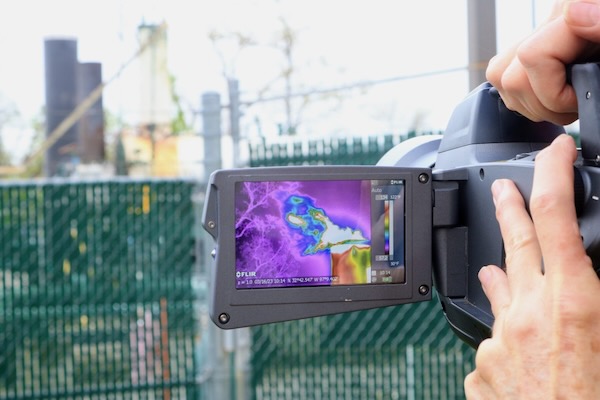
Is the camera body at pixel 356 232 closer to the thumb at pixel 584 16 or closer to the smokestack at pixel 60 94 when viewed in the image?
the thumb at pixel 584 16

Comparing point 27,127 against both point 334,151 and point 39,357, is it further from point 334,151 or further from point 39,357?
point 334,151

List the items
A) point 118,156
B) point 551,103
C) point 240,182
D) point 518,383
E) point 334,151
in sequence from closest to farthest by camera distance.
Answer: point 518,383
point 551,103
point 240,182
point 334,151
point 118,156

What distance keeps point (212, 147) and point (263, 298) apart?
96.9 inches

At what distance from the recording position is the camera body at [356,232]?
1181 mm

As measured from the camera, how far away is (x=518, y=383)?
823mm

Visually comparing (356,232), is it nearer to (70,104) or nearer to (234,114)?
(234,114)

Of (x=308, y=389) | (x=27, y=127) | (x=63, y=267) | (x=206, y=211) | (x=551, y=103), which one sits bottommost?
(x=308, y=389)

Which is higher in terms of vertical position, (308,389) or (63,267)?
(63,267)

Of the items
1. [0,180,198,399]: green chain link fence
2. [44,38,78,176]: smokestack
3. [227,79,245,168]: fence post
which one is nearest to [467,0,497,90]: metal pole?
[227,79,245,168]: fence post

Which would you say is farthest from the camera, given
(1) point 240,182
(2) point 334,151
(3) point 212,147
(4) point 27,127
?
(4) point 27,127

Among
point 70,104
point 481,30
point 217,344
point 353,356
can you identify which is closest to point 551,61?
point 481,30

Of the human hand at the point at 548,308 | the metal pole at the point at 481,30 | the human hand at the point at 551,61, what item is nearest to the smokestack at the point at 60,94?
the metal pole at the point at 481,30

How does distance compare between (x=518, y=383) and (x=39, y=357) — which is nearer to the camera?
(x=518, y=383)

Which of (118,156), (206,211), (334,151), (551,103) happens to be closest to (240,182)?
(206,211)
